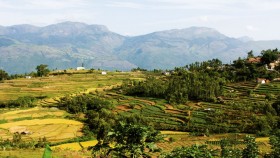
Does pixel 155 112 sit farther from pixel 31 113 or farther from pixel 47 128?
pixel 31 113

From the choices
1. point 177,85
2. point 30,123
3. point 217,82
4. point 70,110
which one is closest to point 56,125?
point 30,123

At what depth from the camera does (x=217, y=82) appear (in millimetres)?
74875

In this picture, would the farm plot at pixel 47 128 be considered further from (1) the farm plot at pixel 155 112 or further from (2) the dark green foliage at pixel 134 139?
(2) the dark green foliage at pixel 134 139

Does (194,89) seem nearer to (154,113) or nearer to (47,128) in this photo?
(154,113)

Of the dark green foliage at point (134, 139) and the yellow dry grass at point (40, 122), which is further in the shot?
the yellow dry grass at point (40, 122)

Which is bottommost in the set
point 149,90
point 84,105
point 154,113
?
point 154,113

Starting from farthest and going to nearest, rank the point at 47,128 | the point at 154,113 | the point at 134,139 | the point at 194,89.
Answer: the point at 194,89 → the point at 154,113 → the point at 47,128 → the point at 134,139

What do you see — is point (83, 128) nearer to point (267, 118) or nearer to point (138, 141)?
point (267, 118)

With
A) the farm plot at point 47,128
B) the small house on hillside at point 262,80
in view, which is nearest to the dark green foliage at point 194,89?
the small house on hillside at point 262,80

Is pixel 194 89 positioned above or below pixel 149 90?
above

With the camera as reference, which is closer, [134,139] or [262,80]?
[134,139]

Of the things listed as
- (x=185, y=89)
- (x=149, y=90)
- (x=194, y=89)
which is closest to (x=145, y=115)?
(x=185, y=89)

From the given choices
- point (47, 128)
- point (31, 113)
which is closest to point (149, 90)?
point (31, 113)

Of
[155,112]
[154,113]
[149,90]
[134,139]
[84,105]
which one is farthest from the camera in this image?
[149,90]
